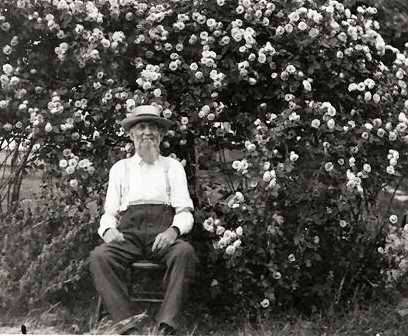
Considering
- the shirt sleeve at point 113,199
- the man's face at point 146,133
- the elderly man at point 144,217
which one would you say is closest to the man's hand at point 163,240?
the elderly man at point 144,217

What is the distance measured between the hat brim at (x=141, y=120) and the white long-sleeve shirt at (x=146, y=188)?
0.26 m

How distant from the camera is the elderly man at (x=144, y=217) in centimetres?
536

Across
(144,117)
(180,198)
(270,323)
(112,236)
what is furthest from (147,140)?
(270,323)

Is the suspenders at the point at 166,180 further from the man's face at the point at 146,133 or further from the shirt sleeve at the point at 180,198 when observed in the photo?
the man's face at the point at 146,133

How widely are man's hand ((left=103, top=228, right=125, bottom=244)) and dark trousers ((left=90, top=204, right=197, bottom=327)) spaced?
3 centimetres

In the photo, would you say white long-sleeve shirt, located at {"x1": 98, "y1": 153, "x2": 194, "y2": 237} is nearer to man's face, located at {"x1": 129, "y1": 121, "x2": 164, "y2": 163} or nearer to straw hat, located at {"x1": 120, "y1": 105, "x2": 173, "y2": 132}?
man's face, located at {"x1": 129, "y1": 121, "x2": 164, "y2": 163}

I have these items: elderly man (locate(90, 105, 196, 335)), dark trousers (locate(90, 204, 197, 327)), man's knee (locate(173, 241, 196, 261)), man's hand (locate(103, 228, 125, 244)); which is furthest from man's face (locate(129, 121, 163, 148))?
man's knee (locate(173, 241, 196, 261))

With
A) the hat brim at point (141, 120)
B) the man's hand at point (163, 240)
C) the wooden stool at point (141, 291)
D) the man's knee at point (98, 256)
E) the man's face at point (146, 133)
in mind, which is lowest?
the wooden stool at point (141, 291)

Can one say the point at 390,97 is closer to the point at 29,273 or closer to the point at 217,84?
the point at 217,84

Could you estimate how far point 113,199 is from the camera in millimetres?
5715

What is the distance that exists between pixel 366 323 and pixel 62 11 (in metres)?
3.12

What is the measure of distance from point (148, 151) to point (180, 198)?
39 centimetres

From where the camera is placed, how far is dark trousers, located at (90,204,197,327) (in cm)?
530

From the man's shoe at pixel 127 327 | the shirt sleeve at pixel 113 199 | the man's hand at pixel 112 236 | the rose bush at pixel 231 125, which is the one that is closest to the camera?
the man's shoe at pixel 127 327
